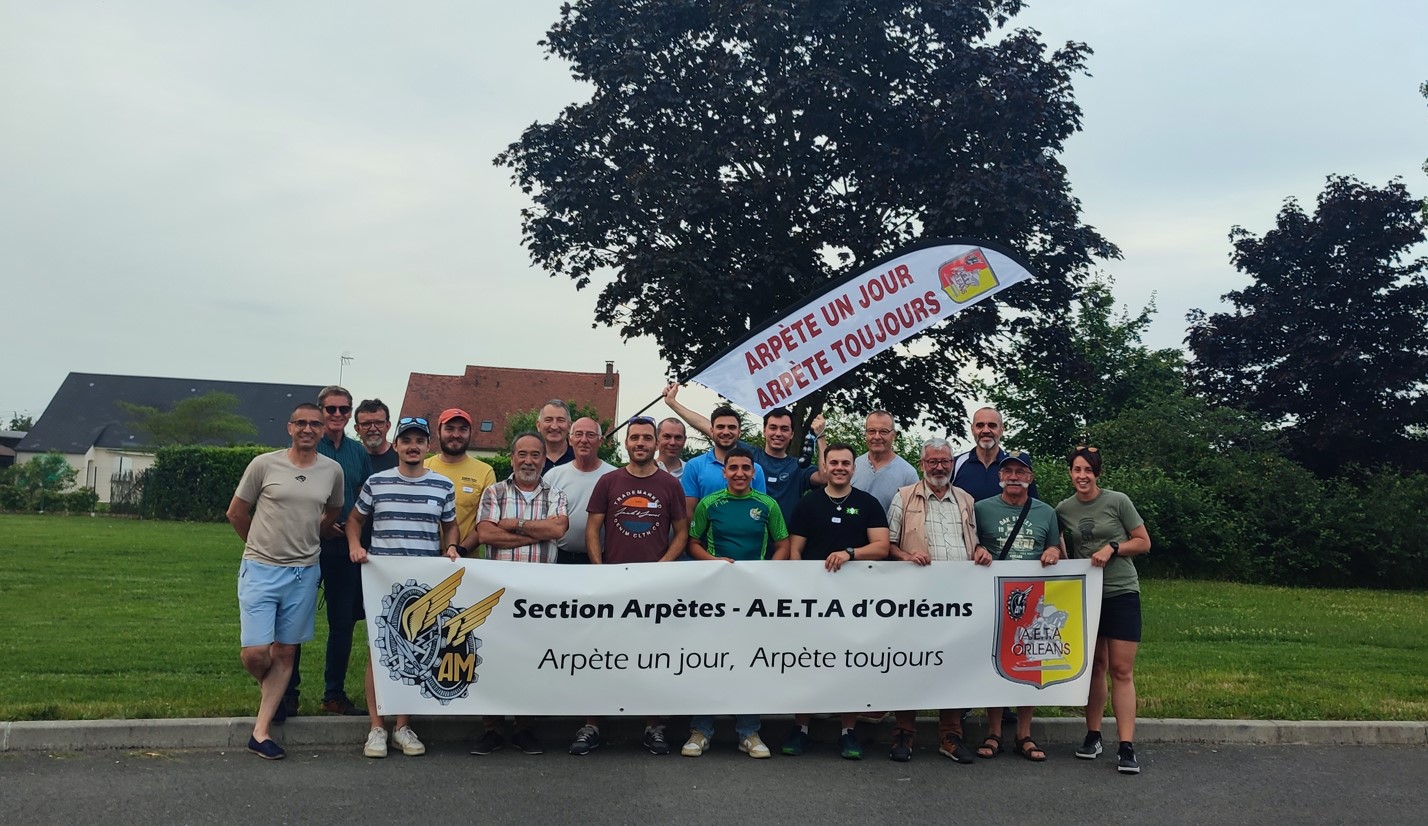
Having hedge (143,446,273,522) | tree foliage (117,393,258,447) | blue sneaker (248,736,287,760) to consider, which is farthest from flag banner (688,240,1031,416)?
tree foliage (117,393,258,447)

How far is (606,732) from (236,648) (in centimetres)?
416

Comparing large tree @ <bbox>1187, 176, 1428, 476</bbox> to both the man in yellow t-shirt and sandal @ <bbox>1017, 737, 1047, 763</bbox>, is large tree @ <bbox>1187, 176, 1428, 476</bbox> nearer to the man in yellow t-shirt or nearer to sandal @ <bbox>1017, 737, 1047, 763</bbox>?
sandal @ <bbox>1017, 737, 1047, 763</bbox>

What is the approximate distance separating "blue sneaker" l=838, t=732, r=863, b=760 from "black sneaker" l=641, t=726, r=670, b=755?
1040 millimetres

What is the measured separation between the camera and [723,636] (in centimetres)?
690

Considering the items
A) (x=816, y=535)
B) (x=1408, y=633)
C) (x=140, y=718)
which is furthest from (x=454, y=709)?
(x=1408, y=633)

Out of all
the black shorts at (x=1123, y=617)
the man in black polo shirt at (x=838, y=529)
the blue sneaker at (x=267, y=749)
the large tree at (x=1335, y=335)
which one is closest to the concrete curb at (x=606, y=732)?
the blue sneaker at (x=267, y=749)

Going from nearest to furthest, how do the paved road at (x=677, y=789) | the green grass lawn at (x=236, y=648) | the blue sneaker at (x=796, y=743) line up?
1. the paved road at (x=677, y=789)
2. the blue sneaker at (x=796, y=743)
3. the green grass lawn at (x=236, y=648)

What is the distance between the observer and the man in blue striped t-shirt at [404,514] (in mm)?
6629

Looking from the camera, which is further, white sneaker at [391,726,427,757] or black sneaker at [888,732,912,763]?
black sneaker at [888,732,912,763]

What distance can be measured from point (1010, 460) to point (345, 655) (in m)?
4.26

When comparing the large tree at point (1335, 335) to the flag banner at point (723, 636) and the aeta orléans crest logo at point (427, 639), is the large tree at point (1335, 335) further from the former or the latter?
the aeta orléans crest logo at point (427, 639)

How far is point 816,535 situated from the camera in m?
6.98

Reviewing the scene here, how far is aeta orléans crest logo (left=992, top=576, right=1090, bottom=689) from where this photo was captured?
7.16 metres

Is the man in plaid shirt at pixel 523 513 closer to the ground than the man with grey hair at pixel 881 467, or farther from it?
Answer: closer to the ground
